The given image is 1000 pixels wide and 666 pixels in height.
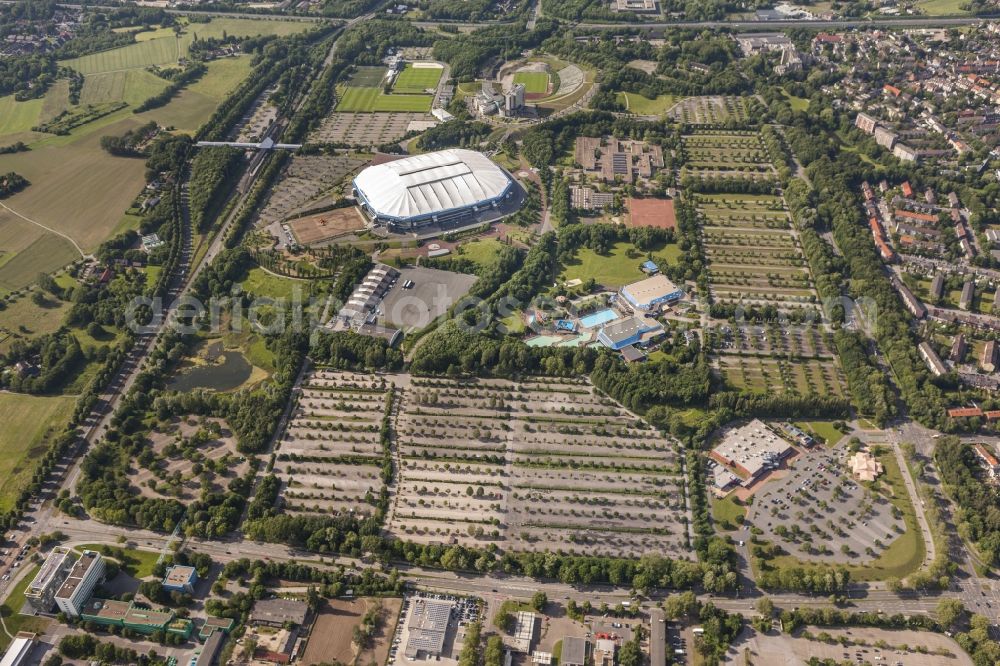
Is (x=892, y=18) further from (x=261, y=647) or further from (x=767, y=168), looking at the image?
(x=261, y=647)

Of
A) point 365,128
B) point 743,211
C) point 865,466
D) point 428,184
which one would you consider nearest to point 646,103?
point 743,211

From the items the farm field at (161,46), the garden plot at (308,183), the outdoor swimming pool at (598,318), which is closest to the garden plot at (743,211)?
the outdoor swimming pool at (598,318)

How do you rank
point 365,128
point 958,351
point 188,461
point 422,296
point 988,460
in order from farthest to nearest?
point 365,128
point 422,296
point 958,351
point 188,461
point 988,460

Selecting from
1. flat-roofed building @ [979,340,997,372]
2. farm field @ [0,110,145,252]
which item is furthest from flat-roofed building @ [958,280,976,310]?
farm field @ [0,110,145,252]

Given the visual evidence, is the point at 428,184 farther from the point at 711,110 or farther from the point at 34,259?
the point at 711,110

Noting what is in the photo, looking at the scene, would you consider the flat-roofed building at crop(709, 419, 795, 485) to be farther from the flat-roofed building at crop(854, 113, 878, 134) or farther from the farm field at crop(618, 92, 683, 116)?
the farm field at crop(618, 92, 683, 116)

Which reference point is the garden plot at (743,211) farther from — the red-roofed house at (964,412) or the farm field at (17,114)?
the farm field at (17,114)
